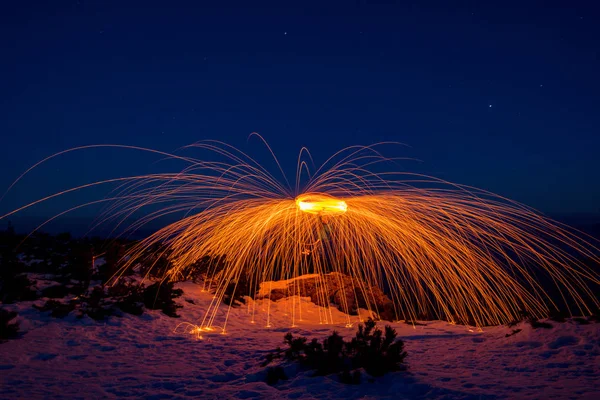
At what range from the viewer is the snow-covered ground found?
4359 mm

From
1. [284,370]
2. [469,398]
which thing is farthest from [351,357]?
[469,398]

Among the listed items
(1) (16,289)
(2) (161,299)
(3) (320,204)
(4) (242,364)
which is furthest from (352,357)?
(1) (16,289)

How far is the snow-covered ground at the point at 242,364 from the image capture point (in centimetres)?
436

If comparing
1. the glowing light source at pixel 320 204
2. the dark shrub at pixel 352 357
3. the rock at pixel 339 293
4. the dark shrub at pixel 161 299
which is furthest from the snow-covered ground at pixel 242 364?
the rock at pixel 339 293

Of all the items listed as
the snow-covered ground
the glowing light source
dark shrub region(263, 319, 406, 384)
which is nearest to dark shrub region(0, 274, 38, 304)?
the snow-covered ground

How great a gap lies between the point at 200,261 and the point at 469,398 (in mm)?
9064

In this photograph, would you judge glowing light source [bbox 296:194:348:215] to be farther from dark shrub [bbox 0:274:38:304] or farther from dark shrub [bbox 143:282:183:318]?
dark shrub [bbox 0:274:38:304]

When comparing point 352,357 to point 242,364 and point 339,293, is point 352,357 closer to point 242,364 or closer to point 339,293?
point 242,364

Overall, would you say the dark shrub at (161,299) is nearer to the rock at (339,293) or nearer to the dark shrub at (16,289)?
the dark shrub at (16,289)

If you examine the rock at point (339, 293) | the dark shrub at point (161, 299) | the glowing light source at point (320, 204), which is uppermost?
the glowing light source at point (320, 204)

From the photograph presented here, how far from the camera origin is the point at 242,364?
18.5ft

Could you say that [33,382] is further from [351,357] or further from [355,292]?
[355,292]

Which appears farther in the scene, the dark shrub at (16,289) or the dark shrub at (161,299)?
the dark shrub at (161,299)

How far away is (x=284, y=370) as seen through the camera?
5.08m
